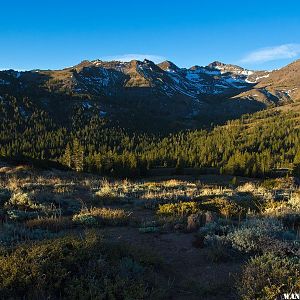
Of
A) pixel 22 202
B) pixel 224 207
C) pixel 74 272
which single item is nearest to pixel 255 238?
pixel 74 272

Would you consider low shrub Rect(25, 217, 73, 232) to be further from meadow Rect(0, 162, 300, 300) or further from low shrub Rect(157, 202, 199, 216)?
low shrub Rect(157, 202, 199, 216)

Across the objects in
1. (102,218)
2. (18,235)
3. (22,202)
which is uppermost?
(18,235)

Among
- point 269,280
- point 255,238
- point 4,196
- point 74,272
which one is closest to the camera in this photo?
point 269,280

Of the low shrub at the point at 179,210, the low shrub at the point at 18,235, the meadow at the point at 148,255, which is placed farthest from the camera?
the low shrub at the point at 179,210

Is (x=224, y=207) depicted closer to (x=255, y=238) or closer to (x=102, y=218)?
(x=102, y=218)

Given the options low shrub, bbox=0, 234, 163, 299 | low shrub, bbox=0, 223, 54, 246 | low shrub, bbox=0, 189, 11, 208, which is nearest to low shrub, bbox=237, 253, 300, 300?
low shrub, bbox=0, 234, 163, 299

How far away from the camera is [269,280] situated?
6.79 m

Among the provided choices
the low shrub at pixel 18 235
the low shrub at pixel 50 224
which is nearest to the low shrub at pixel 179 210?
the low shrub at pixel 50 224

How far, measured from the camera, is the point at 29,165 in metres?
34.6

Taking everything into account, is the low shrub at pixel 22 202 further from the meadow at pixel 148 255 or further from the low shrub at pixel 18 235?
the low shrub at pixel 18 235

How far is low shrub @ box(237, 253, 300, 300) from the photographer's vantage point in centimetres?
656

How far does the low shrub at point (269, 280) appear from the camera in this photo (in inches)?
258

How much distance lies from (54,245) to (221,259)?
393cm

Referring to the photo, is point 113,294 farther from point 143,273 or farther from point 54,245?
point 54,245
